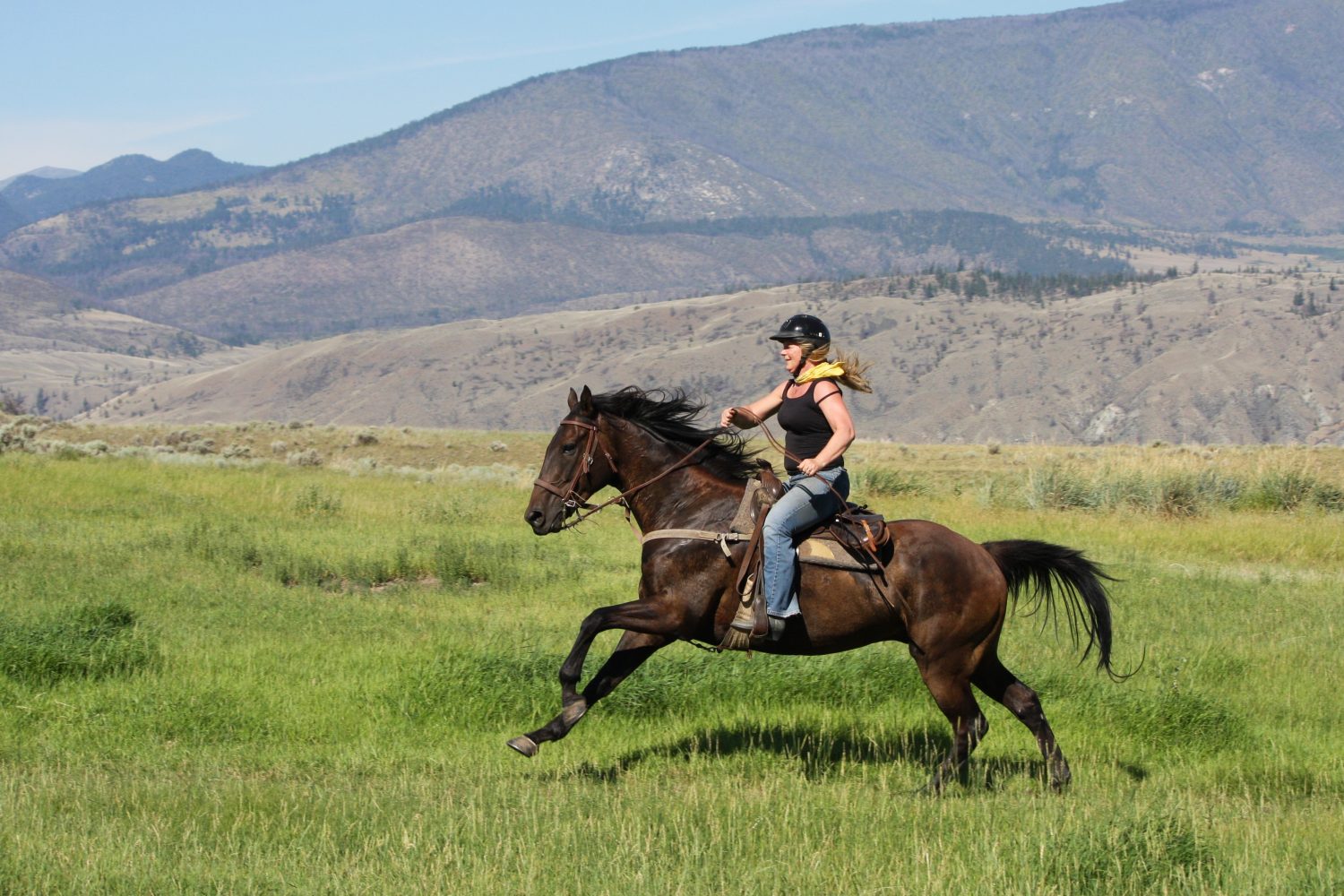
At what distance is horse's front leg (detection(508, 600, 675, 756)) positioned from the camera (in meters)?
9.09

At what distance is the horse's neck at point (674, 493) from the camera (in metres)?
9.74

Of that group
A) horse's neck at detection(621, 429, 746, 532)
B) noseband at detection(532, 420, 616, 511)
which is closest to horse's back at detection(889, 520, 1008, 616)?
horse's neck at detection(621, 429, 746, 532)

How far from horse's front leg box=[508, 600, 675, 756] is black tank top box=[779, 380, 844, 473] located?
137cm

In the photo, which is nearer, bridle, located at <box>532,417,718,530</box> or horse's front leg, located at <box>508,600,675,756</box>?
horse's front leg, located at <box>508,600,675,756</box>

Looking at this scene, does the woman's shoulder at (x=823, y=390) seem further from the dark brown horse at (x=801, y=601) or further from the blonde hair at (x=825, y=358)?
the dark brown horse at (x=801, y=601)

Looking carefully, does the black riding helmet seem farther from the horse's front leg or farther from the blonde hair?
the horse's front leg

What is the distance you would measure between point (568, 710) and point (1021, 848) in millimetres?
3066

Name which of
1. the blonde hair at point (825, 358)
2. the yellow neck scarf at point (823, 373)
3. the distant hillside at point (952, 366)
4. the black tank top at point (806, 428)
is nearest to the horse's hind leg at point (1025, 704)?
the black tank top at point (806, 428)

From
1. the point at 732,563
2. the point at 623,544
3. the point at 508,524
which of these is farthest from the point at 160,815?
the point at 508,524

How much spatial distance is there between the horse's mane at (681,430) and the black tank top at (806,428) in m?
0.55

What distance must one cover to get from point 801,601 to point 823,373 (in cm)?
152

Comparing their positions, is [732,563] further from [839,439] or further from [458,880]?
[458,880]

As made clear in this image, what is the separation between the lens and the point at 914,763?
10117 millimetres

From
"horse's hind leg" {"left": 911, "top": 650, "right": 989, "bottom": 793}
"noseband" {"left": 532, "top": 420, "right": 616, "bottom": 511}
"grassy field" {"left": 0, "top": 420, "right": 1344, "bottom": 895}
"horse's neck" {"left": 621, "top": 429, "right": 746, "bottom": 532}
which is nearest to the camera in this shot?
"grassy field" {"left": 0, "top": 420, "right": 1344, "bottom": 895}
